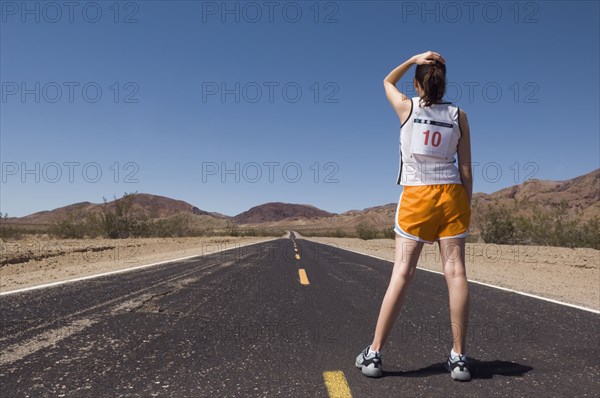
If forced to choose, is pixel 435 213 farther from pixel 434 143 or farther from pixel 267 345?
pixel 267 345

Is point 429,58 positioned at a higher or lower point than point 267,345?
higher

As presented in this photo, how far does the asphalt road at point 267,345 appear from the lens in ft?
7.39

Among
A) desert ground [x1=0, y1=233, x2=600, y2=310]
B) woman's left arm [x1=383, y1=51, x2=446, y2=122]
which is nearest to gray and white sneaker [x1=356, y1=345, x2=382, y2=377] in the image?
woman's left arm [x1=383, y1=51, x2=446, y2=122]

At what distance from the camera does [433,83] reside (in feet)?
8.22

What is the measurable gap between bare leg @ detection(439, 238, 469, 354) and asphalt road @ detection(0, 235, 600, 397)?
0.99 ft

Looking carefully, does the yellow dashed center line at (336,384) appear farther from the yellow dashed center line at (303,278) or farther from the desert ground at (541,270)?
the desert ground at (541,270)

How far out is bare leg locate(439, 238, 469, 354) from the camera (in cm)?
243

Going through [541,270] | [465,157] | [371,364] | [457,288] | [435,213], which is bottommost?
[541,270]

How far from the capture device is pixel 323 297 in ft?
17.7

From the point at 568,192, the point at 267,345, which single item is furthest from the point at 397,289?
the point at 568,192

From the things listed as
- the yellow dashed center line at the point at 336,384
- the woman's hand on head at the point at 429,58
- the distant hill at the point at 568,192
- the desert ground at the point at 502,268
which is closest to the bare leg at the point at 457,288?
the yellow dashed center line at the point at 336,384

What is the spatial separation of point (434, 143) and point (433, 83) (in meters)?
0.42

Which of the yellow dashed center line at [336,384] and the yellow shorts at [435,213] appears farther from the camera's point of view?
the yellow shorts at [435,213]

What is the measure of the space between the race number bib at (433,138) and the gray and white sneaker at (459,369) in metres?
1.38
